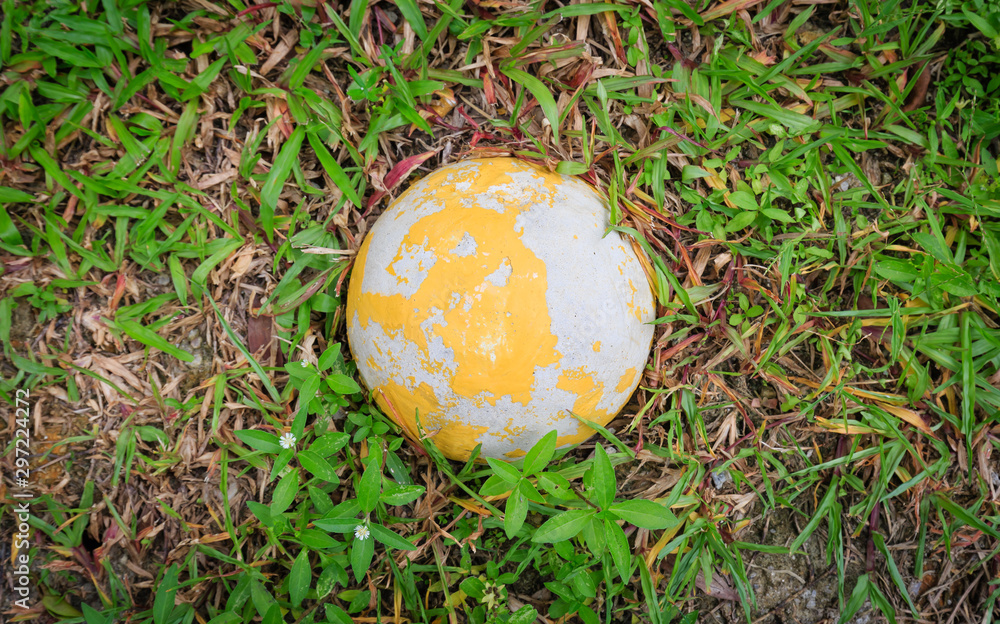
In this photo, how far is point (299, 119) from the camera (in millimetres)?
2346

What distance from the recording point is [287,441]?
6.50ft

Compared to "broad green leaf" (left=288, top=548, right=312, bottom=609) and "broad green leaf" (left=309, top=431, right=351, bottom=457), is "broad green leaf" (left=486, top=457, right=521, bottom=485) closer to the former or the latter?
"broad green leaf" (left=309, top=431, right=351, bottom=457)

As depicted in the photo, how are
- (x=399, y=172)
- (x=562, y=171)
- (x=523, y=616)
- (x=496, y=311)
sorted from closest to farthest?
(x=496, y=311) < (x=523, y=616) < (x=562, y=171) < (x=399, y=172)

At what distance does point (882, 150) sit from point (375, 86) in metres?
2.30

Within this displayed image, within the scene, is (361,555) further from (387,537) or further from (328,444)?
(328,444)

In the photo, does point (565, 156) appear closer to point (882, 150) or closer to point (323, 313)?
point (323, 313)

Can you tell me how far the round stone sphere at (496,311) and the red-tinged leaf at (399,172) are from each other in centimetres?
30

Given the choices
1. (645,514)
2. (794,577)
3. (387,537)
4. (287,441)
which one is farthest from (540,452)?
(794,577)

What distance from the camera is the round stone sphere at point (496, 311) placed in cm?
180

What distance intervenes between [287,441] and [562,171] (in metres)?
1.46

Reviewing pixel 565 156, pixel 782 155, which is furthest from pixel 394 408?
pixel 782 155

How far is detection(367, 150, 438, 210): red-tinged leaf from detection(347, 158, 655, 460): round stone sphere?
0.30m

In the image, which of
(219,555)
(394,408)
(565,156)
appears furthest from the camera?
(565,156)

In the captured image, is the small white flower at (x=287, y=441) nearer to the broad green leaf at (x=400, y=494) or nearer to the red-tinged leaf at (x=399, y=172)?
the broad green leaf at (x=400, y=494)
